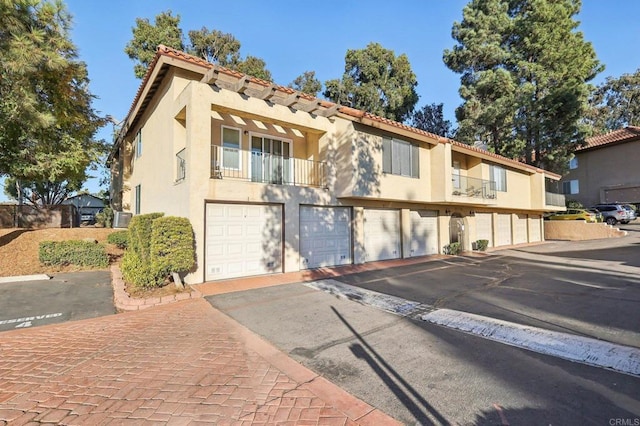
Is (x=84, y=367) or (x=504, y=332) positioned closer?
(x=84, y=367)

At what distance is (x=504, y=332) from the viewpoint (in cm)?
524

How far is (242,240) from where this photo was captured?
Result: 32.4 feet

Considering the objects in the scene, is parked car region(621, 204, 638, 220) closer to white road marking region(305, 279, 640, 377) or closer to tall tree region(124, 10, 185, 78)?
white road marking region(305, 279, 640, 377)

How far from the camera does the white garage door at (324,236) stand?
1143cm

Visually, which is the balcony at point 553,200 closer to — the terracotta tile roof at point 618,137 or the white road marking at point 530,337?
the terracotta tile roof at point 618,137

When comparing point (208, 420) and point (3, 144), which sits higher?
point (3, 144)

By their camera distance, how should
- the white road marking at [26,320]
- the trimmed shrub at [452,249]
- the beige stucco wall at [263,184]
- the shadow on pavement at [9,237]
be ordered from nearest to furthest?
the white road marking at [26,320]
the beige stucco wall at [263,184]
the shadow on pavement at [9,237]
the trimmed shrub at [452,249]

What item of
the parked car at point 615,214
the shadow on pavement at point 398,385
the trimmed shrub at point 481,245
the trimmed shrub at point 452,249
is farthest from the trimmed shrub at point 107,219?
the parked car at point 615,214

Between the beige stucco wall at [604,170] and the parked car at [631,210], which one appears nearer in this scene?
the parked car at [631,210]

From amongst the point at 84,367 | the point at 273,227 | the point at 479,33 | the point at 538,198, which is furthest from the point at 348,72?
the point at 84,367

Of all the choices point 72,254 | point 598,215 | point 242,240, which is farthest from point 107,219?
point 598,215

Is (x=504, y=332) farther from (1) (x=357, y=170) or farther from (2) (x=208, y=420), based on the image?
(1) (x=357, y=170)

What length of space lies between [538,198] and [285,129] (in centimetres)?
2200

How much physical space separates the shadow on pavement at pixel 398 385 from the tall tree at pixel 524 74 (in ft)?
82.0
